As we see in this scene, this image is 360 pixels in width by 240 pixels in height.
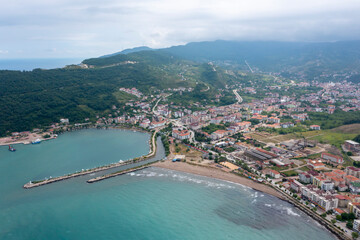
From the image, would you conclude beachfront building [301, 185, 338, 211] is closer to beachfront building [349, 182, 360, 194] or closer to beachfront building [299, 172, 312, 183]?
beachfront building [299, 172, 312, 183]

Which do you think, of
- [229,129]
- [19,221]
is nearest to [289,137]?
[229,129]

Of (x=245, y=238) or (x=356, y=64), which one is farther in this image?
(x=356, y=64)

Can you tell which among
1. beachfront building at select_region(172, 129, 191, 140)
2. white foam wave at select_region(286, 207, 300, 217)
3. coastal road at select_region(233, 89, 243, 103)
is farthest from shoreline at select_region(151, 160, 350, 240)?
coastal road at select_region(233, 89, 243, 103)

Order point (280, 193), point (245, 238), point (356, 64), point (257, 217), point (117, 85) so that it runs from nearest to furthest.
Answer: point (245, 238) < point (257, 217) < point (280, 193) < point (117, 85) < point (356, 64)

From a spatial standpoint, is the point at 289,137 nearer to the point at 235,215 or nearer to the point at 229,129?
the point at 229,129

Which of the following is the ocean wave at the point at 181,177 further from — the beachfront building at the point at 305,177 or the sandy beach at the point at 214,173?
the beachfront building at the point at 305,177
